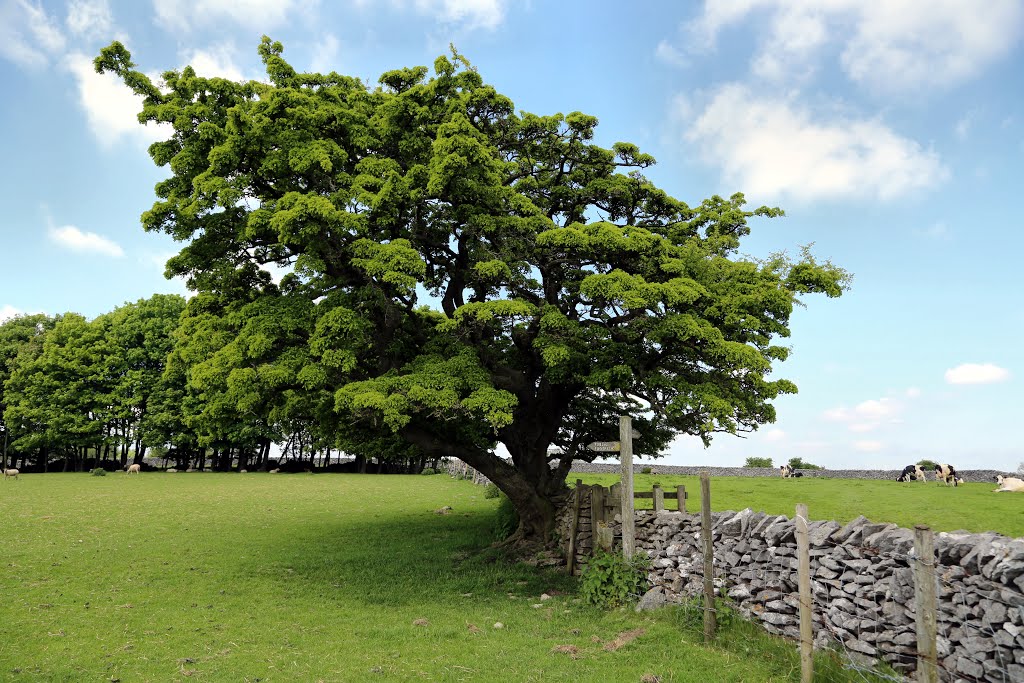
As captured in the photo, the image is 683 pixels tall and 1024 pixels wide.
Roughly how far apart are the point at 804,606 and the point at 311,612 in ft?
33.0

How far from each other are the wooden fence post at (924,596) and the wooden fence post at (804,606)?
1412 mm

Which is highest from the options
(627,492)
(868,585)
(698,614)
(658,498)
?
(627,492)

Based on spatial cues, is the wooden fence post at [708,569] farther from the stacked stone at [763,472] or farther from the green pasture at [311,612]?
the stacked stone at [763,472]

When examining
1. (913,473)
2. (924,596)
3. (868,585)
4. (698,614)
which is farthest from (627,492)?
(913,473)

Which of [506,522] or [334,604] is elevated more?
[506,522]

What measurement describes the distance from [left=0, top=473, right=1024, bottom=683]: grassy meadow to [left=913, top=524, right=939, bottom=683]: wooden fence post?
72.2 inches

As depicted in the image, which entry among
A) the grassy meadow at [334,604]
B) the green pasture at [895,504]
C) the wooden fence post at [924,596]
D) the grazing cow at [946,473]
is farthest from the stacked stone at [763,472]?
the wooden fence post at [924,596]

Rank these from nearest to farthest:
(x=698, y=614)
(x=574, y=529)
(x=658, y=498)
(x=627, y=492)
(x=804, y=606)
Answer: (x=804, y=606), (x=698, y=614), (x=627, y=492), (x=658, y=498), (x=574, y=529)

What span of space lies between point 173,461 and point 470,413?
5662 centimetres

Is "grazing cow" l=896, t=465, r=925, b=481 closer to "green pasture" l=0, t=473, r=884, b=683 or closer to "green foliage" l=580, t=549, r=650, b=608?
"green pasture" l=0, t=473, r=884, b=683

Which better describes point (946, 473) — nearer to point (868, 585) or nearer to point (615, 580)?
point (615, 580)

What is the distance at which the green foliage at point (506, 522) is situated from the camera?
20484 millimetres

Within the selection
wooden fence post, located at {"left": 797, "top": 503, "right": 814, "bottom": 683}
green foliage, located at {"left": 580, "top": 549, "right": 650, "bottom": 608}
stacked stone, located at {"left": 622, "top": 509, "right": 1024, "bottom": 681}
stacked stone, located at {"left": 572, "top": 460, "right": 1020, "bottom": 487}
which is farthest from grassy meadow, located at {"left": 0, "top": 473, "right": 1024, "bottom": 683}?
stacked stone, located at {"left": 572, "top": 460, "right": 1020, "bottom": 487}

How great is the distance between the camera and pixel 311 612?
1416 cm
